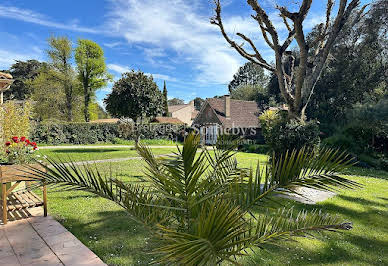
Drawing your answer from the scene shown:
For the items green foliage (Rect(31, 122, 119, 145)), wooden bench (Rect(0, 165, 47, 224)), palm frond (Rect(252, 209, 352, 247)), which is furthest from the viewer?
green foliage (Rect(31, 122, 119, 145))

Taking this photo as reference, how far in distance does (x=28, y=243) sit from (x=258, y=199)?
3642mm

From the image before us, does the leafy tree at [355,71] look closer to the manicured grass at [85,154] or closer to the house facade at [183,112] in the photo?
the manicured grass at [85,154]

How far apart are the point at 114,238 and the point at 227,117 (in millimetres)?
23594

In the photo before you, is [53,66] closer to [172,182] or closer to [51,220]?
[51,220]

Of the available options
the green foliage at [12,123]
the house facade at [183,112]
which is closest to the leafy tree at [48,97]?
the house facade at [183,112]

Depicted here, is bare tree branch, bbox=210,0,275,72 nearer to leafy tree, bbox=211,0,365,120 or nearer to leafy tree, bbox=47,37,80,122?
leafy tree, bbox=211,0,365,120

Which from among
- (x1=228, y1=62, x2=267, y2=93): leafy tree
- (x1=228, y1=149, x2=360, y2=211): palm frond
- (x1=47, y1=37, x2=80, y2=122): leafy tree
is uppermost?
(x1=228, y1=62, x2=267, y2=93): leafy tree

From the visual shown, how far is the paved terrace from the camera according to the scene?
3.14 meters

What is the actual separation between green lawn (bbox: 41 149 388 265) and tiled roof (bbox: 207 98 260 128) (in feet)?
67.3

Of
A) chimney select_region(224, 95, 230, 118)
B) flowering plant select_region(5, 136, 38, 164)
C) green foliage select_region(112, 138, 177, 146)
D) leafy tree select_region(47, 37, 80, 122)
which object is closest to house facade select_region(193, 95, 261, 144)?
chimney select_region(224, 95, 230, 118)

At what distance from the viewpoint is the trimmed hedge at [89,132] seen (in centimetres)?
2112

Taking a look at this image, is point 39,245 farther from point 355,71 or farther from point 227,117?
point 355,71

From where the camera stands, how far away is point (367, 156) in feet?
48.2

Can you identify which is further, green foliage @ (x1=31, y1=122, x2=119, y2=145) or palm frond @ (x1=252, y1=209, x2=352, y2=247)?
green foliage @ (x1=31, y1=122, x2=119, y2=145)
